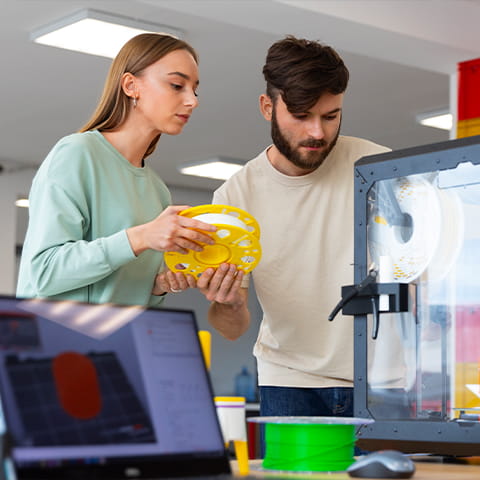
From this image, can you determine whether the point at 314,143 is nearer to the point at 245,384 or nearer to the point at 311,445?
the point at 311,445

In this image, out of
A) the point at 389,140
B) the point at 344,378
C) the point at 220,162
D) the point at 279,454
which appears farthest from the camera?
the point at 220,162

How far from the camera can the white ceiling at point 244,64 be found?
3943 mm

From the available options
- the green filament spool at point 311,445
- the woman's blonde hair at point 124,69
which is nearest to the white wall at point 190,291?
the woman's blonde hair at point 124,69

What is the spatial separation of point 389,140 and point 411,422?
514cm

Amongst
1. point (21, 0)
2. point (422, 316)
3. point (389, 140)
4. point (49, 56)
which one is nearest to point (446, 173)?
point (422, 316)

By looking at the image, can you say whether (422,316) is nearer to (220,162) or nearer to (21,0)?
(21,0)

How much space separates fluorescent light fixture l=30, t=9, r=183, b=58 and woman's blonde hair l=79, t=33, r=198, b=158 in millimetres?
2417

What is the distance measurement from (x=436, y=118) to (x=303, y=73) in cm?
398

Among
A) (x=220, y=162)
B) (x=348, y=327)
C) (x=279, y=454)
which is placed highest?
(x=220, y=162)

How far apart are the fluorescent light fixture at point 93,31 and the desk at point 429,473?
9.54 feet

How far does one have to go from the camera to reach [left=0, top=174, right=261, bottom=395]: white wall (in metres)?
7.48

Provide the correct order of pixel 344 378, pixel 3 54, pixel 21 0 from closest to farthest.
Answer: pixel 344 378 → pixel 21 0 → pixel 3 54

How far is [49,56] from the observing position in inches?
186

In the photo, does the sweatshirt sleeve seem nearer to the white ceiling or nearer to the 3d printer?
the 3d printer
